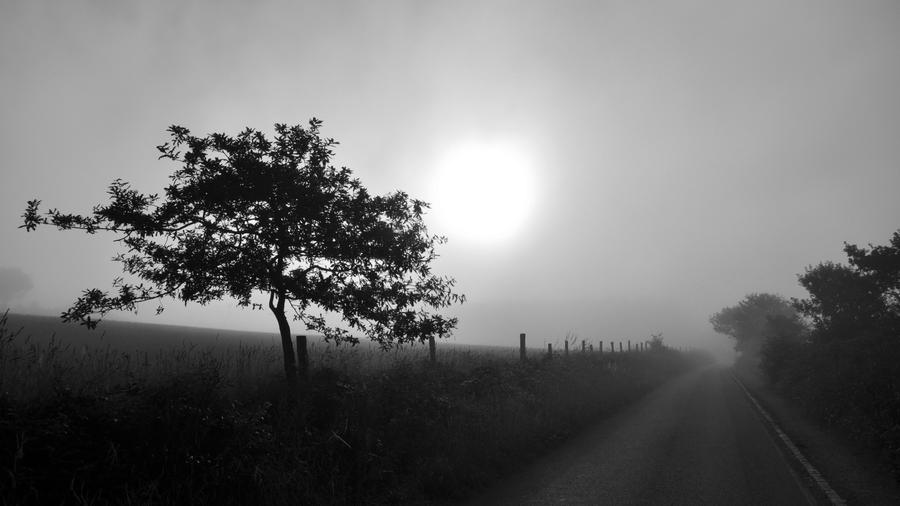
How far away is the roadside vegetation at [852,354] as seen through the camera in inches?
459

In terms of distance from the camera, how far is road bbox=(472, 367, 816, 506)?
721 centimetres

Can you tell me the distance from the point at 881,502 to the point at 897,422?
527 centimetres

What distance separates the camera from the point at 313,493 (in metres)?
5.92

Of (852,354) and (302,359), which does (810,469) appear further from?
(852,354)

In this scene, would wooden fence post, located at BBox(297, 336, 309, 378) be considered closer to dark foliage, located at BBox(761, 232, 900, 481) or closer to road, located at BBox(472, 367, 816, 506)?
road, located at BBox(472, 367, 816, 506)

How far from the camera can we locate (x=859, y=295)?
26531 millimetres

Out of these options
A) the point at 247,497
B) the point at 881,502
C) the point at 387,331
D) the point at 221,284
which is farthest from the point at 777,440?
the point at 221,284

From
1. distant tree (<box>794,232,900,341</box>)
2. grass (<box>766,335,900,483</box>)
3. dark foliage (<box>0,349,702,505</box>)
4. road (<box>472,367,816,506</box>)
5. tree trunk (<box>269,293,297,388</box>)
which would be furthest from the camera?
Answer: distant tree (<box>794,232,900,341</box>)

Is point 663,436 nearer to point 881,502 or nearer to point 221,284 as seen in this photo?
point 881,502

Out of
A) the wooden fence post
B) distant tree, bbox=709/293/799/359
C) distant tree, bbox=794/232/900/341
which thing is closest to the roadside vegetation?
distant tree, bbox=794/232/900/341

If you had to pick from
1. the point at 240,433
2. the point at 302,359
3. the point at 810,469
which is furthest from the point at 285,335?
the point at 810,469

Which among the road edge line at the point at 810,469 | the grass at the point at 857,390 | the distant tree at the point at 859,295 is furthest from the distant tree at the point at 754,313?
the road edge line at the point at 810,469

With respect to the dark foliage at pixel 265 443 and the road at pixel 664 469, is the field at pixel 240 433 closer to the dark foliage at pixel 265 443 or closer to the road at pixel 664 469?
the dark foliage at pixel 265 443

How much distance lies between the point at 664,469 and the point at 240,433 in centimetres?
780
